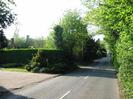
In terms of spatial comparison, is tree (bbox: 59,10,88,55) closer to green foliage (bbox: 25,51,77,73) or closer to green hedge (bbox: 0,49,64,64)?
green hedge (bbox: 0,49,64,64)

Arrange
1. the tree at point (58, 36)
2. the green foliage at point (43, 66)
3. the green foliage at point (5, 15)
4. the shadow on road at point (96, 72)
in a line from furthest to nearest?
1. the tree at point (58, 36)
2. the green foliage at point (43, 66)
3. the shadow on road at point (96, 72)
4. the green foliage at point (5, 15)

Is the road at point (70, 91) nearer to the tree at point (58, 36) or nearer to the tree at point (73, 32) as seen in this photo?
the tree at point (58, 36)

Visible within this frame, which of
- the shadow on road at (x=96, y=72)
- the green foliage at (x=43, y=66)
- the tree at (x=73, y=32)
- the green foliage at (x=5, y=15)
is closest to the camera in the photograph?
the green foliage at (x=5, y=15)

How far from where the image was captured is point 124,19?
43.3ft

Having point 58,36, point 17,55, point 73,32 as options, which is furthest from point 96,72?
point 73,32

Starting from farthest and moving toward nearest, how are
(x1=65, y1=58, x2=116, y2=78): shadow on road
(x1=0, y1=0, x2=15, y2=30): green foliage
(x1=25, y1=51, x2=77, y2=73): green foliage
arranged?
(x1=25, y1=51, x2=77, y2=73): green foliage → (x1=65, y1=58, x2=116, y2=78): shadow on road → (x1=0, y1=0, x2=15, y2=30): green foliage

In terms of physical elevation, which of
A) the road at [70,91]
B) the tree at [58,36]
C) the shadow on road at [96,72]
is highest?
the tree at [58,36]

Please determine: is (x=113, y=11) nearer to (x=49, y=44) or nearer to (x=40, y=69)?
(x=40, y=69)

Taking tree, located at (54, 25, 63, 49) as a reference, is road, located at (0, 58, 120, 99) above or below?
below

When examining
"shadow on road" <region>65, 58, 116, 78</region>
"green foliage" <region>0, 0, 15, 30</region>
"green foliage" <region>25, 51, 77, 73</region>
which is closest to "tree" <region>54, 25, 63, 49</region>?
"shadow on road" <region>65, 58, 116, 78</region>

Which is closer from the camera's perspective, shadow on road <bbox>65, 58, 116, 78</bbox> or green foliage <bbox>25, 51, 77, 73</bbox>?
shadow on road <bbox>65, 58, 116, 78</bbox>

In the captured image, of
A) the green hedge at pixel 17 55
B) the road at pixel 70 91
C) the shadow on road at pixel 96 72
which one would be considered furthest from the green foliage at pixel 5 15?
the green hedge at pixel 17 55

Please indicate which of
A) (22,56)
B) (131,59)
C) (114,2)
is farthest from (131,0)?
(22,56)

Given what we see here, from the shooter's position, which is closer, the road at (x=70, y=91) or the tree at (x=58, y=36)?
the road at (x=70, y=91)
